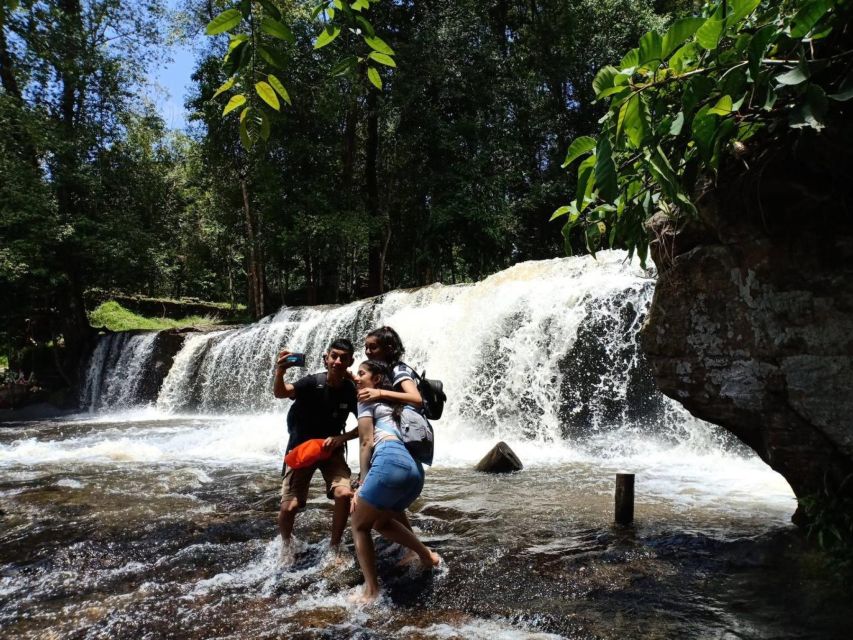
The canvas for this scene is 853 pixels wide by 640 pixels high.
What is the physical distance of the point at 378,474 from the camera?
3.33 meters

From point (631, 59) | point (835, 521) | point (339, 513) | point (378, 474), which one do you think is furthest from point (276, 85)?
point (835, 521)

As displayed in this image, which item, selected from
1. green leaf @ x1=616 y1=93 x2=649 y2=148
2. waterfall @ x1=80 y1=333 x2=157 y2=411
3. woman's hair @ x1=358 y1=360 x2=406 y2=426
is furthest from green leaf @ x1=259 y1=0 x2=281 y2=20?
waterfall @ x1=80 y1=333 x2=157 y2=411

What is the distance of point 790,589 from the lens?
3309mm

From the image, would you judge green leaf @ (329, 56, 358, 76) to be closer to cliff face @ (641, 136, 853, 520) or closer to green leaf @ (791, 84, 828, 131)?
green leaf @ (791, 84, 828, 131)

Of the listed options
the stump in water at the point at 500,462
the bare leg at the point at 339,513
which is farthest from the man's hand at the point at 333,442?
the stump in water at the point at 500,462

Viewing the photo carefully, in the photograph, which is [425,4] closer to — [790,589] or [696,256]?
[696,256]

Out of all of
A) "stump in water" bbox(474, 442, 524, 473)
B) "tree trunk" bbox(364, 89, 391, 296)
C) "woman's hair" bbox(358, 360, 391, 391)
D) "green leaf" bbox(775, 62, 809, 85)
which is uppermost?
"tree trunk" bbox(364, 89, 391, 296)

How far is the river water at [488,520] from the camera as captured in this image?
10.7 ft

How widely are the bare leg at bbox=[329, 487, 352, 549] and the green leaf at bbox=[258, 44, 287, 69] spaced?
10.5ft

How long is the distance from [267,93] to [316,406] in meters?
2.88

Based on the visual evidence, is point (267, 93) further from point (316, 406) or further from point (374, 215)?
point (374, 215)

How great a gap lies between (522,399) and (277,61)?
9252 millimetres

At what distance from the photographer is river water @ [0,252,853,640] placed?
3252mm

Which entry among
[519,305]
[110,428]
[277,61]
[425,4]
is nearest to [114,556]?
[277,61]
